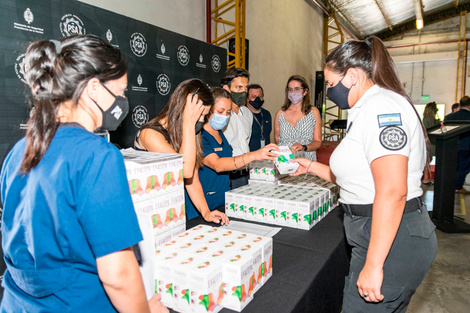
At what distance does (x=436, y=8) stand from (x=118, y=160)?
1499 cm

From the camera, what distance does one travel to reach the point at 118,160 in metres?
0.72

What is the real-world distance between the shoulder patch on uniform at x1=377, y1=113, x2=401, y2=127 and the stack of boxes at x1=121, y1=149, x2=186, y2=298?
0.82 meters

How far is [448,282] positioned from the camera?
3.02 metres

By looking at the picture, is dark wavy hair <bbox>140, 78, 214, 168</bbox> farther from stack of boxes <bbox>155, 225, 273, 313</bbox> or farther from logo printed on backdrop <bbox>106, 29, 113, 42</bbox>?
logo printed on backdrop <bbox>106, 29, 113, 42</bbox>

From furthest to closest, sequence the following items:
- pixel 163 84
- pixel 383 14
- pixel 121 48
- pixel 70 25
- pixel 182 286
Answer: pixel 383 14
pixel 163 84
pixel 121 48
pixel 70 25
pixel 182 286

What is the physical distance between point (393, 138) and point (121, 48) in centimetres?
275

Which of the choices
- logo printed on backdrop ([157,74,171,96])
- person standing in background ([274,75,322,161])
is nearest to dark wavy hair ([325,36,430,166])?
person standing in background ([274,75,322,161])

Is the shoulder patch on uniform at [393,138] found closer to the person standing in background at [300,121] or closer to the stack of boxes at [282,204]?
the stack of boxes at [282,204]

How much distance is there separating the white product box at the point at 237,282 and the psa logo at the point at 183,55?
314 cm

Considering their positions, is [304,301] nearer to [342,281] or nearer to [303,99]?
[342,281]

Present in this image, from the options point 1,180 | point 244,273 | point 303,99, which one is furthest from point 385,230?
point 303,99

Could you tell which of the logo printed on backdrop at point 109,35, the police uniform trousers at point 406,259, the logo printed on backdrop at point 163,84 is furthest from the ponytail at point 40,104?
the logo printed on backdrop at point 163,84

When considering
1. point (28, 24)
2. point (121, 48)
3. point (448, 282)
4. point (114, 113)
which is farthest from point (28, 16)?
point (448, 282)

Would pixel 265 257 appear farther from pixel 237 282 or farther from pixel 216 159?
pixel 216 159
